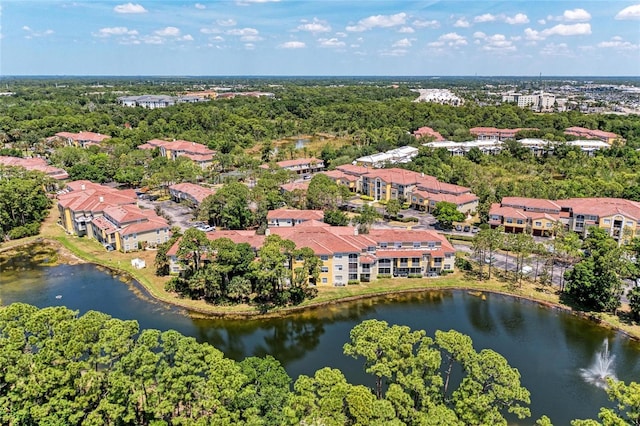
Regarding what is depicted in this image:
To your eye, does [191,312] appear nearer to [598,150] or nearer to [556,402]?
[556,402]

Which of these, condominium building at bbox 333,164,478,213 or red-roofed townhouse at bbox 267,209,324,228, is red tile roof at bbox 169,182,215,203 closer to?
red-roofed townhouse at bbox 267,209,324,228

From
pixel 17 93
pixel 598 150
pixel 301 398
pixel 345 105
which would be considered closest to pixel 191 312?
pixel 301 398

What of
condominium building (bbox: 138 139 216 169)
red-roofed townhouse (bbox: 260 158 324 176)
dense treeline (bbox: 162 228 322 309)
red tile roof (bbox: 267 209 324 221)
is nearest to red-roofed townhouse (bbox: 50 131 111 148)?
condominium building (bbox: 138 139 216 169)

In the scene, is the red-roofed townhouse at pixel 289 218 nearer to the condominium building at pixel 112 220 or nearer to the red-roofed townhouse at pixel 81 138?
the condominium building at pixel 112 220

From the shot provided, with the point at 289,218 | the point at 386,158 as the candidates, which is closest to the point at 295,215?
the point at 289,218

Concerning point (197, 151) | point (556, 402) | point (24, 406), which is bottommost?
point (556, 402)

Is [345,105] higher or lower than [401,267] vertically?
higher

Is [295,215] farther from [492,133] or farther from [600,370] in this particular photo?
[492,133]
